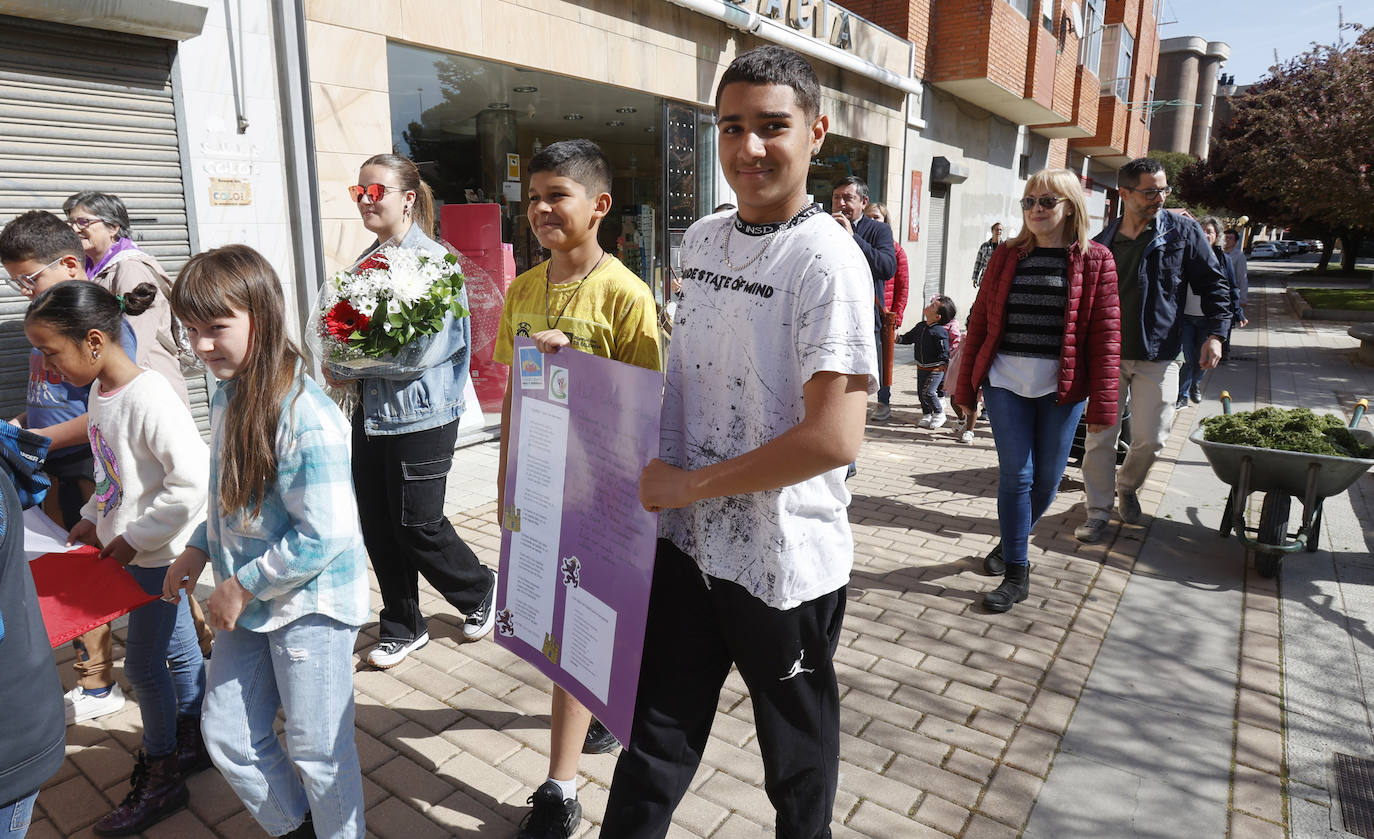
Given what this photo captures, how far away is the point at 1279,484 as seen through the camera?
179 inches

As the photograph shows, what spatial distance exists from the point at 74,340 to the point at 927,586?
12.9ft

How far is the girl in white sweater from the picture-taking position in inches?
94.3

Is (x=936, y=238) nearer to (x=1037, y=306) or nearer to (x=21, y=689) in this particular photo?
(x=1037, y=306)

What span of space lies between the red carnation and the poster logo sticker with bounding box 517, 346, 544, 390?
0.91 m

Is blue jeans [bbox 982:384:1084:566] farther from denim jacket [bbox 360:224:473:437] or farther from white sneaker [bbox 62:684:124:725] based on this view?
white sneaker [bbox 62:684:124:725]

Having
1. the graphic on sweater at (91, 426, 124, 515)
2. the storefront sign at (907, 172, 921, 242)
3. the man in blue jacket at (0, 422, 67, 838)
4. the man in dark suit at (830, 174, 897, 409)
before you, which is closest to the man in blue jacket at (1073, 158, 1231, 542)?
the man in dark suit at (830, 174, 897, 409)

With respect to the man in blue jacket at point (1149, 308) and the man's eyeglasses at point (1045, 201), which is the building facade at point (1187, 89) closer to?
the man in blue jacket at point (1149, 308)

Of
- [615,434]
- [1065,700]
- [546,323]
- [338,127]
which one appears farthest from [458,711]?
[338,127]

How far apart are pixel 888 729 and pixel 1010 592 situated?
1410mm

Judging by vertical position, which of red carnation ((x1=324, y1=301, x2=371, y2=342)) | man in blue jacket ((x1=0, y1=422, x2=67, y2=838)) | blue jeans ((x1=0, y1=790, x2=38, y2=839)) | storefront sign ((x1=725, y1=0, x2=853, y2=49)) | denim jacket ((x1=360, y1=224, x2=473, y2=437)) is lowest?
blue jeans ((x1=0, y1=790, x2=38, y2=839))

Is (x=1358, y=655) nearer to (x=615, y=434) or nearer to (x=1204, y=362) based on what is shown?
(x=1204, y=362)

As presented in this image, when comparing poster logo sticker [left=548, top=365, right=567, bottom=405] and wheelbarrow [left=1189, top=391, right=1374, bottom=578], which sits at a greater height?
poster logo sticker [left=548, top=365, right=567, bottom=405]

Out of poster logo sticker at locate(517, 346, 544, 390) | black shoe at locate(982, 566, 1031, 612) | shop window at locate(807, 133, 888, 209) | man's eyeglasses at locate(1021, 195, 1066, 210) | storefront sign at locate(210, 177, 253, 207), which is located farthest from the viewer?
shop window at locate(807, 133, 888, 209)

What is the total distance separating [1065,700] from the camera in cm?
340
